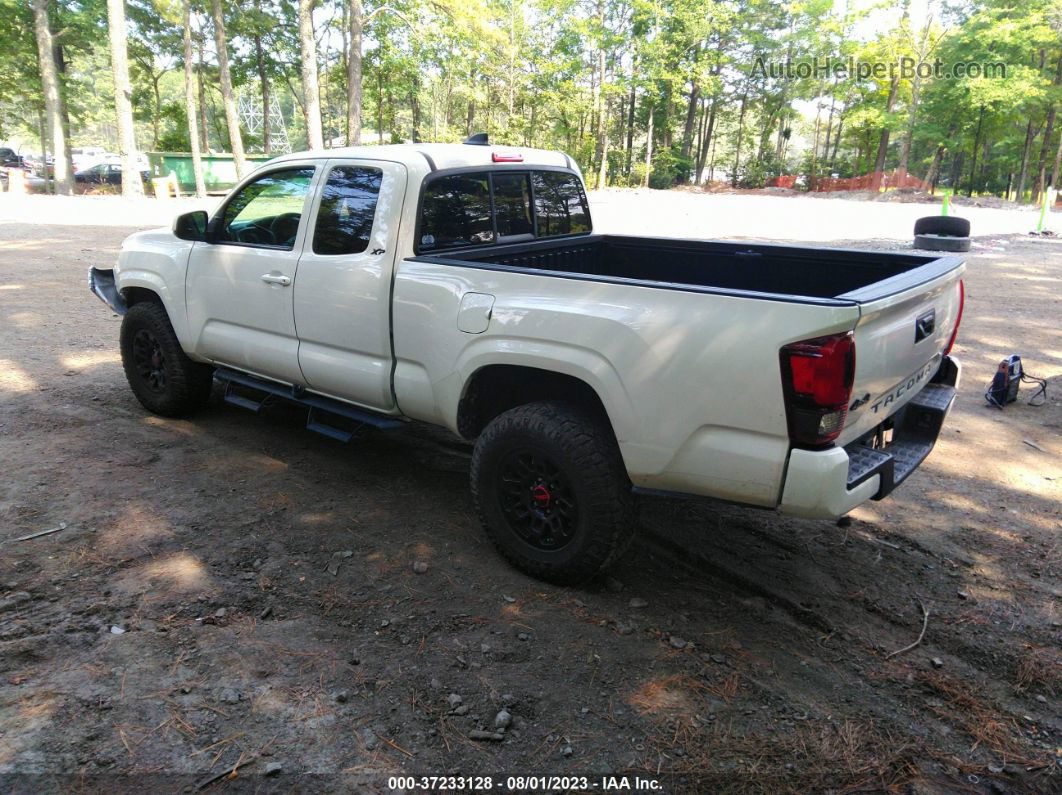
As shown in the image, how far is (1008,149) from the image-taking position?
52.4m

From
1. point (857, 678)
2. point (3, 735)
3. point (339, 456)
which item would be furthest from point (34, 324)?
point (857, 678)

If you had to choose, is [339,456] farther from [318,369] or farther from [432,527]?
[432,527]

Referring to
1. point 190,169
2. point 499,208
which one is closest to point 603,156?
point 190,169

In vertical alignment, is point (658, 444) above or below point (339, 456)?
above

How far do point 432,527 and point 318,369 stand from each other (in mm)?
1111

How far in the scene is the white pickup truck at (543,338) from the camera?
267 centimetres

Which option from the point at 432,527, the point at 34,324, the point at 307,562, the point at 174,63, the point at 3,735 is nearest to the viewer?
the point at 3,735

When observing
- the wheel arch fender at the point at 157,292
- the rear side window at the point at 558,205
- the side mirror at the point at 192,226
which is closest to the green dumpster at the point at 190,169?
the wheel arch fender at the point at 157,292

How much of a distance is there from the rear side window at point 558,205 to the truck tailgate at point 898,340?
222 centimetres

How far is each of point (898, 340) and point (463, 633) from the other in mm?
2124

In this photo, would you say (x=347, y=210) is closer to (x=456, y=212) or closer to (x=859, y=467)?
(x=456, y=212)

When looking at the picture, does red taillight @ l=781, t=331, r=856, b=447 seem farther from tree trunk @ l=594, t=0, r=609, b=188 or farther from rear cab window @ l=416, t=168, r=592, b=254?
tree trunk @ l=594, t=0, r=609, b=188

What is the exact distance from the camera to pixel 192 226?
479cm

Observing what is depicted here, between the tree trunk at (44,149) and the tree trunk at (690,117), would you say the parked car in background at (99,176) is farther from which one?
the tree trunk at (690,117)
